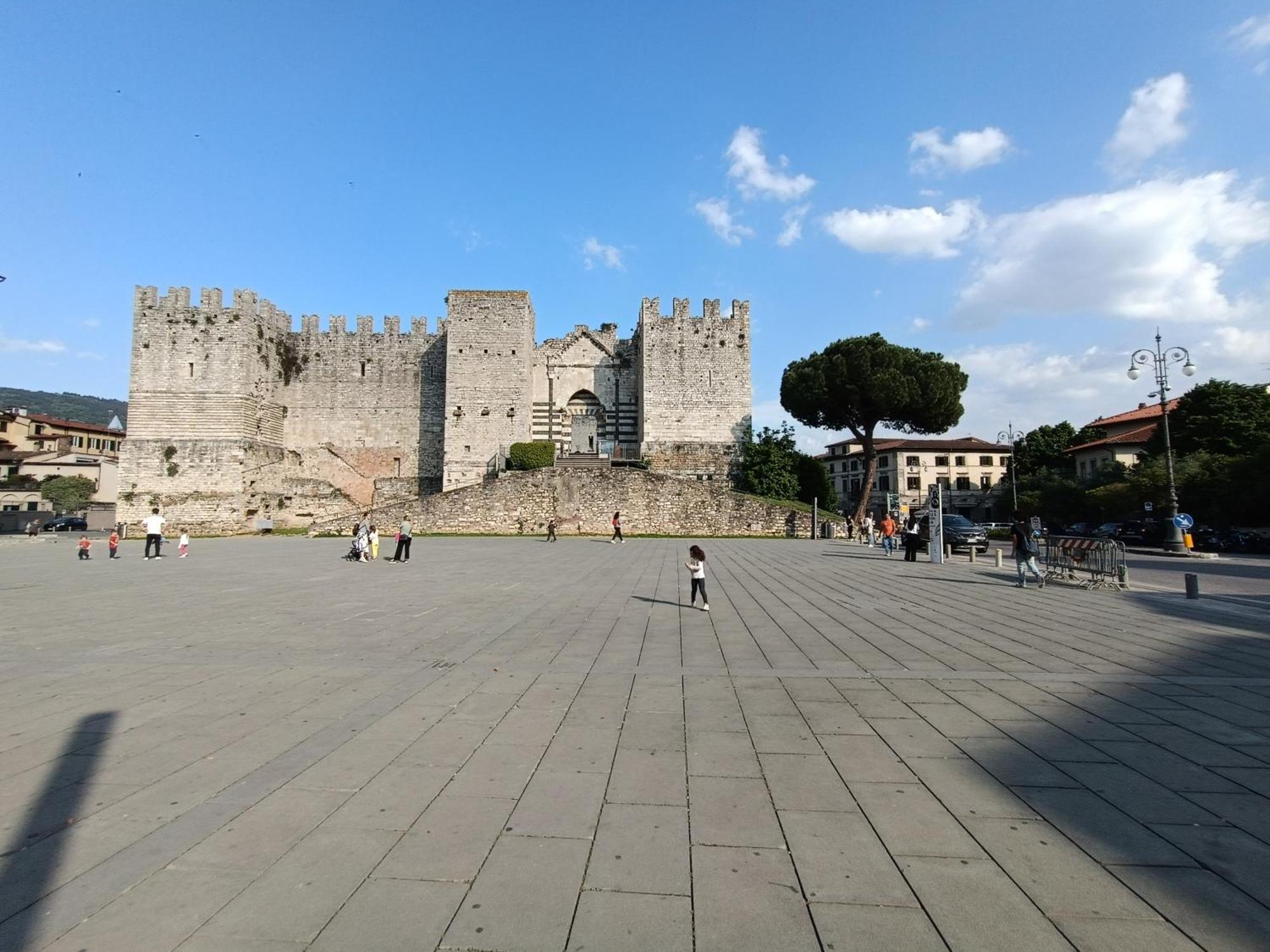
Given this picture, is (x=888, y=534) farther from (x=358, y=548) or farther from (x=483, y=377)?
(x=483, y=377)

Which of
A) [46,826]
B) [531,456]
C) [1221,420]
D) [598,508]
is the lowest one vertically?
[46,826]

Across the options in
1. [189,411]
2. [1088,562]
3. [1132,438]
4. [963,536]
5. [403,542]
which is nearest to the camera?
[1088,562]

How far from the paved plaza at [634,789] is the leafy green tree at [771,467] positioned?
28.8 metres

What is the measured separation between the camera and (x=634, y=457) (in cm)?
4066

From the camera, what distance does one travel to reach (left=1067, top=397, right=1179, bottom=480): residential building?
52.1 metres

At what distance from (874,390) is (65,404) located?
19831cm

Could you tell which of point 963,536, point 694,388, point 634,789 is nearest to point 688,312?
point 694,388

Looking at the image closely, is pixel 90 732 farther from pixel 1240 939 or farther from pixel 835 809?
pixel 1240 939

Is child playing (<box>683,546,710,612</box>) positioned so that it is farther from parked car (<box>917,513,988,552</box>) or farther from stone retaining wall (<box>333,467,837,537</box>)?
stone retaining wall (<box>333,467,837,537</box>)

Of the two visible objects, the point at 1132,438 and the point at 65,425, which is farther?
the point at 65,425

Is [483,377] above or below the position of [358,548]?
above

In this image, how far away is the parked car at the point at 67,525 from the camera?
44.3 metres

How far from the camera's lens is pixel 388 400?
41812 millimetres

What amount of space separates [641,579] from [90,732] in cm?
1073
